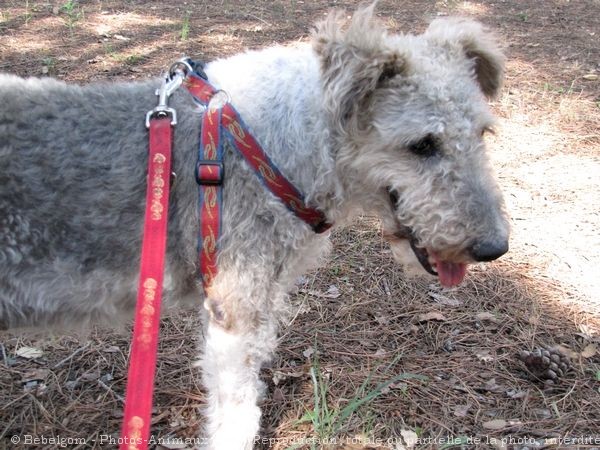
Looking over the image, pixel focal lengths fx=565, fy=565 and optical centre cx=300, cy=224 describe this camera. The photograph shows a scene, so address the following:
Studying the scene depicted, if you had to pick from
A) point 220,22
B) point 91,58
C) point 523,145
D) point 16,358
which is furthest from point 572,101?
point 16,358

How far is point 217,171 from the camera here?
2258 mm

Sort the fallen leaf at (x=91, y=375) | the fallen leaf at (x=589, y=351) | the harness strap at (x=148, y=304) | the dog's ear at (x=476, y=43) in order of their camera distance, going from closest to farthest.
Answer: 1. the harness strap at (x=148, y=304)
2. the dog's ear at (x=476, y=43)
3. the fallen leaf at (x=91, y=375)
4. the fallen leaf at (x=589, y=351)

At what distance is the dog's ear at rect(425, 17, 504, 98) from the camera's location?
2.54m

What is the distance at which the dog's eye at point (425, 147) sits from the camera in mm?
2252

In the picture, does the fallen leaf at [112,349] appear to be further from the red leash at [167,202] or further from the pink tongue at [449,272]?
the pink tongue at [449,272]

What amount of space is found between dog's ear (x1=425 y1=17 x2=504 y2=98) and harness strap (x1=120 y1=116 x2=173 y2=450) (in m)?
1.33

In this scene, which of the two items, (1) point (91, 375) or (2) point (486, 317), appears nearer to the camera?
(1) point (91, 375)

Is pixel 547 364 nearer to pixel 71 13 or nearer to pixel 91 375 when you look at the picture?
pixel 91 375

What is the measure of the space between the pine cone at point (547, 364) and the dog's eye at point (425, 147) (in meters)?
1.63

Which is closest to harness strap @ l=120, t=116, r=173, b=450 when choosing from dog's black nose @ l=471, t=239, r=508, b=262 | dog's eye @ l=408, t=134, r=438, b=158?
dog's eye @ l=408, t=134, r=438, b=158

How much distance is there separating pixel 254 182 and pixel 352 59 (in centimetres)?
63

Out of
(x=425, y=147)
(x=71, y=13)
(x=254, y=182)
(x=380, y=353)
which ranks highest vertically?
(x=425, y=147)

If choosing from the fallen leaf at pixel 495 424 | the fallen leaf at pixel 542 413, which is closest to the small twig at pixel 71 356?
the fallen leaf at pixel 495 424

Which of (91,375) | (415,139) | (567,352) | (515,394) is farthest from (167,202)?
(567,352)
